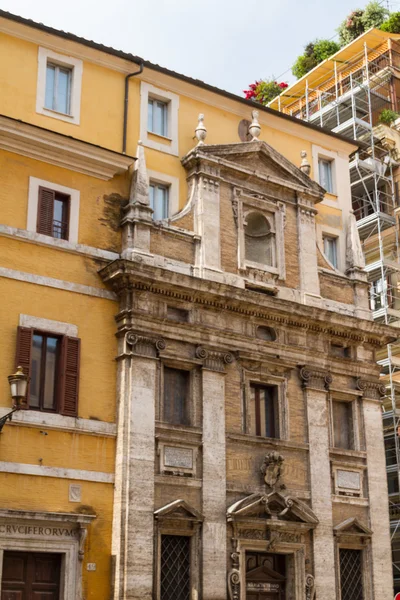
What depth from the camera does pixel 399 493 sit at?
3012cm

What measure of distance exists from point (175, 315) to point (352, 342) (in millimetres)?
5857

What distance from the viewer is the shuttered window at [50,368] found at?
65.4 ft

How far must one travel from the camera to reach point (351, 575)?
77.2 feet

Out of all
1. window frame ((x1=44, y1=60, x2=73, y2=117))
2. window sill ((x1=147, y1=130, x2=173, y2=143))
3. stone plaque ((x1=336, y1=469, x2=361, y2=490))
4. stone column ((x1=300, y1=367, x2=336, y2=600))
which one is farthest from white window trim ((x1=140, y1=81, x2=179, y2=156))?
stone plaque ((x1=336, y1=469, x2=361, y2=490))

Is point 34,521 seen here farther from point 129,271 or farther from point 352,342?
point 352,342

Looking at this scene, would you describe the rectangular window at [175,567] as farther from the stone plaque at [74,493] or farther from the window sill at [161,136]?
the window sill at [161,136]

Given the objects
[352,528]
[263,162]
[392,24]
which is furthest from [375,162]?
[352,528]

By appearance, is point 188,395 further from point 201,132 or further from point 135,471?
point 201,132

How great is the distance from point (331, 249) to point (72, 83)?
9.28m

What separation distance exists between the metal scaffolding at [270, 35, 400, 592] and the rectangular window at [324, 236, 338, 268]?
4.44 metres

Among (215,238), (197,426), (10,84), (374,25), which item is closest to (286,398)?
(197,426)

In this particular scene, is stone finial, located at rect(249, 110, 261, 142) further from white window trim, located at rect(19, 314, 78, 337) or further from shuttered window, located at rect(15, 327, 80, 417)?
shuttered window, located at rect(15, 327, 80, 417)

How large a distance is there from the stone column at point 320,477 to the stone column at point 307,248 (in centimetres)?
251

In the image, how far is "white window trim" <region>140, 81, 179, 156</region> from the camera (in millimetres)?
24069
